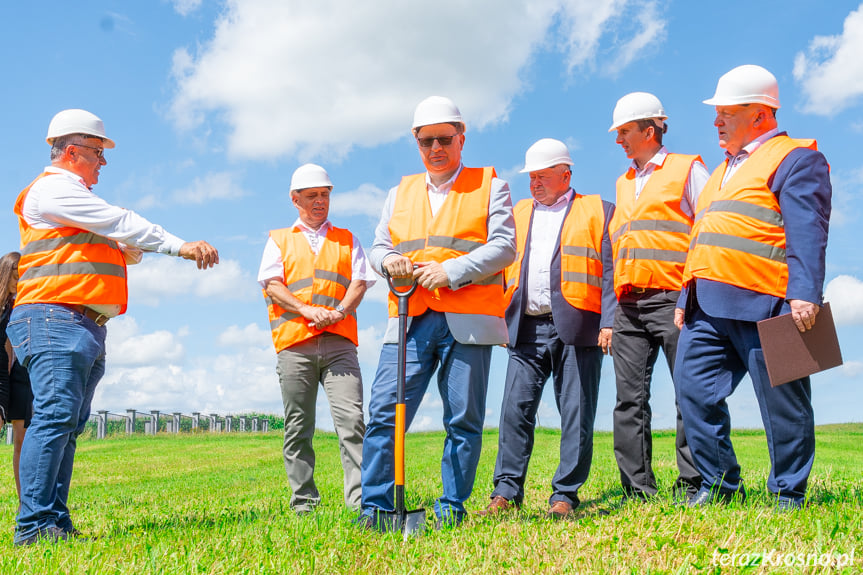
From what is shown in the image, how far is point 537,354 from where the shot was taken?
5.49m

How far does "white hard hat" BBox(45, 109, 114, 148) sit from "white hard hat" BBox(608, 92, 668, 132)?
377 centimetres

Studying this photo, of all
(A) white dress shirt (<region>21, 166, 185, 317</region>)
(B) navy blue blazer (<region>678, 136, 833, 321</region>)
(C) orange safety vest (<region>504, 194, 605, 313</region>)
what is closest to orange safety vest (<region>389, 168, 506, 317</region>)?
(C) orange safety vest (<region>504, 194, 605, 313</region>)

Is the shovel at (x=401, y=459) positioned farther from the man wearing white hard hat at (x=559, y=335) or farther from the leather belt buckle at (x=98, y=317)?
the leather belt buckle at (x=98, y=317)

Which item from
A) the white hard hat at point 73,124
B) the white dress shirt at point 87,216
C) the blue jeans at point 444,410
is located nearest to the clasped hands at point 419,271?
the blue jeans at point 444,410

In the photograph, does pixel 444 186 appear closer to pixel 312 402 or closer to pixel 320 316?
pixel 320 316

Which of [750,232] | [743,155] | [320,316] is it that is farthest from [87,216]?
[743,155]

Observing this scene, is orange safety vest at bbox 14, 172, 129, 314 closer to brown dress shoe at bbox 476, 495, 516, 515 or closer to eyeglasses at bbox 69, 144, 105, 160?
eyeglasses at bbox 69, 144, 105, 160

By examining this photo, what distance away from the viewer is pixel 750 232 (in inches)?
175

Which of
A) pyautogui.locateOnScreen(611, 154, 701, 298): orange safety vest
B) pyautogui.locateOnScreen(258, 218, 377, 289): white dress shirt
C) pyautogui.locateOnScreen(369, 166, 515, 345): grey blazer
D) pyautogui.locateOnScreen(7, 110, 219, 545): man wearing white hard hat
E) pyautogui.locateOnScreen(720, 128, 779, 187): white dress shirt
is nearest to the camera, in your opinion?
pyautogui.locateOnScreen(369, 166, 515, 345): grey blazer

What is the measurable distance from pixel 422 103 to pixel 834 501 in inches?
144

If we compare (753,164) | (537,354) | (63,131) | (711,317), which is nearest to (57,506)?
(63,131)

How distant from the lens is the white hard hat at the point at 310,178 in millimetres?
6410

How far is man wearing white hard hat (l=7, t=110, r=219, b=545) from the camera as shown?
15.2 feet

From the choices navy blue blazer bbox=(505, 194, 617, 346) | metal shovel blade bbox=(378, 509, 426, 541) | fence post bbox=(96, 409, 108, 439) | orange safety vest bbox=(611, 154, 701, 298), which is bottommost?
fence post bbox=(96, 409, 108, 439)
